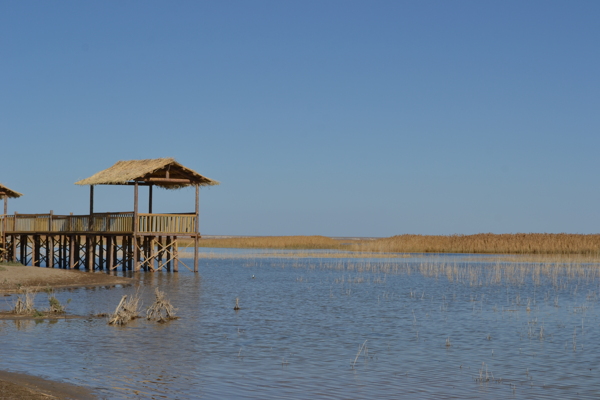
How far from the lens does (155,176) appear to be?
37062mm

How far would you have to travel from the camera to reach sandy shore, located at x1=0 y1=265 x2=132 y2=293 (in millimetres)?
26656

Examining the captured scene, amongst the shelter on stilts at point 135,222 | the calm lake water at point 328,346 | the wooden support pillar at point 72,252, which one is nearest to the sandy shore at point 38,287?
the calm lake water at point 328,346

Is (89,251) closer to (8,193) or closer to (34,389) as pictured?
(8,193)

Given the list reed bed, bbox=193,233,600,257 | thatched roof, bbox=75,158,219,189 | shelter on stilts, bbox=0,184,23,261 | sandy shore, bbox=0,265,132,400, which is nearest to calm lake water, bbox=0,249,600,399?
sandy shore, bbox=0,265,132,400

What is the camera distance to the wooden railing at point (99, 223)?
120 ft

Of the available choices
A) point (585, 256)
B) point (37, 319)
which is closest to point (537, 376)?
point (37, 319)

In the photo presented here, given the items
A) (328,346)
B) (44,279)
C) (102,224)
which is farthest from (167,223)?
(328,346)

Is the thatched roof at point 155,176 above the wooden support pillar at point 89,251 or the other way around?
above

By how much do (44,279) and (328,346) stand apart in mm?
16922

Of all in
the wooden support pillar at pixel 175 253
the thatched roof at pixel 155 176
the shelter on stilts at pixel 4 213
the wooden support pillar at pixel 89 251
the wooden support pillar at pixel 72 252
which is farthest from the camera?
the shelter on stilts at pixel 4 213

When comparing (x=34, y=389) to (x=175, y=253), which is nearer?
(x=34, y=389)

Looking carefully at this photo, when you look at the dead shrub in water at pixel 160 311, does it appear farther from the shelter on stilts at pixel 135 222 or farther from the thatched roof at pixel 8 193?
the thatched roof at pixel 8 193

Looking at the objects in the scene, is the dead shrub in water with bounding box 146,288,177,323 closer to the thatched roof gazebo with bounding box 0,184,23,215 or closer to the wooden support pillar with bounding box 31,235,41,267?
Answer: the thatched roof gazebo with bounding box 0,184,23,215

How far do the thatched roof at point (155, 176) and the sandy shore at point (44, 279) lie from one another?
568cm
